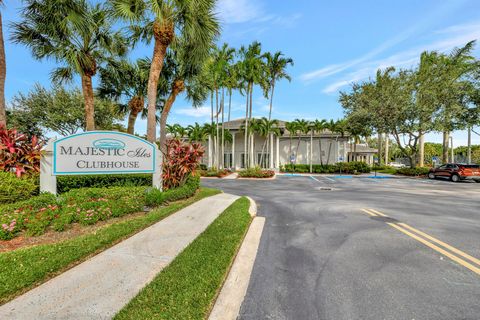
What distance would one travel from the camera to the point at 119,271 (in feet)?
11.0

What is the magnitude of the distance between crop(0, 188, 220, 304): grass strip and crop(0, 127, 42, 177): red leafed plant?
3172mm

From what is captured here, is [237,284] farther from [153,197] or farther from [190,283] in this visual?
[153,197]

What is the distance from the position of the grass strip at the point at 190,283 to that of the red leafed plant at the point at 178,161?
4.53 metres

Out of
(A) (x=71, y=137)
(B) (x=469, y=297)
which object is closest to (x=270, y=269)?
(B) (x=469, y=297)

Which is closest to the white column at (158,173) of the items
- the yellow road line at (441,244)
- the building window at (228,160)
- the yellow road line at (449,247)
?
the yellow road line at (441,244)

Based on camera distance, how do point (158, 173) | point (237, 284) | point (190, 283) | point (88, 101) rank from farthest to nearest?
1. point (88, 101)
2. point (158, 173)
3. point (237, 284)
4. point (190, 283)

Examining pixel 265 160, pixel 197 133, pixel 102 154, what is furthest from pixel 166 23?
pixel 265 160

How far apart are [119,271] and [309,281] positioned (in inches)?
119

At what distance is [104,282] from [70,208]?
3.47m

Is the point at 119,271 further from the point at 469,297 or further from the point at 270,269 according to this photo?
the point at 469,297

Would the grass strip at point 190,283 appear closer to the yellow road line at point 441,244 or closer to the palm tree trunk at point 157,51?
the yellow road line at point 441,244

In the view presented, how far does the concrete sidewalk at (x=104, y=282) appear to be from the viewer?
8.17 feet

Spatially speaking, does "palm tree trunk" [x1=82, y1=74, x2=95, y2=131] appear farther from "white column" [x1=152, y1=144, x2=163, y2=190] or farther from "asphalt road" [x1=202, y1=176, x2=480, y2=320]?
"asphalt road" [x1=202, y1=176, x2=480, y2=320]

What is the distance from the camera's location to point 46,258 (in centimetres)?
357
